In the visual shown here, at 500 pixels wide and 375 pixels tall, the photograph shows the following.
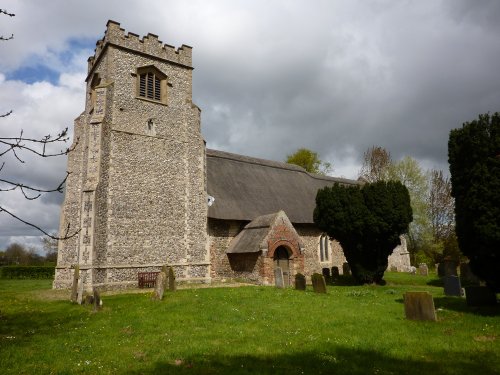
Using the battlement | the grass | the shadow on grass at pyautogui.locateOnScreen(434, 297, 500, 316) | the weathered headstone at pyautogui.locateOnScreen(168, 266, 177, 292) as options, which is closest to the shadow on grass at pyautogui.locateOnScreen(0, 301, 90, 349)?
the grass

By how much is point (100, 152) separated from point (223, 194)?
7.69 m

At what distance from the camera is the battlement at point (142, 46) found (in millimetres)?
18906

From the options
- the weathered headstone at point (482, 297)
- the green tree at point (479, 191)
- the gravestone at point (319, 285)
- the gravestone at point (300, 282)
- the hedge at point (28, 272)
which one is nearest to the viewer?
the green tree at point (479, 191)

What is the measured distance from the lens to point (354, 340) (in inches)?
279

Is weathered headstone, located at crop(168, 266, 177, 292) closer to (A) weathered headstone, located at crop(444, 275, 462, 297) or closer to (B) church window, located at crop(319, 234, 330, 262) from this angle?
(A) weathered headstone, located at crop(444, 275, 462, 297)

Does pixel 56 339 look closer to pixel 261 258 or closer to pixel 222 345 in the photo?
pixel 222 345

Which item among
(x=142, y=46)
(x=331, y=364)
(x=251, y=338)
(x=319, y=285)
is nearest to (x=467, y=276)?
(x=319, y=285)

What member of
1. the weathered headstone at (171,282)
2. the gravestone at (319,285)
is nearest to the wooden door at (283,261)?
the gravestone at (319,285)

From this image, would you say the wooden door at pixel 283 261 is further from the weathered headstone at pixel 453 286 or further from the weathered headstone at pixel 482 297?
the weathered headstone at pixel 482 297

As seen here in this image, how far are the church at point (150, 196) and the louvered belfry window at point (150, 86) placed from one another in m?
0.05

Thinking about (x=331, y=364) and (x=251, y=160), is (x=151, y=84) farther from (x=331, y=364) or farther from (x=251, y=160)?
(x=331, y=364)

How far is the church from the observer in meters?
16.9

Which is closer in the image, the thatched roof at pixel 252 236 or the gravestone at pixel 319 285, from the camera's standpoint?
the gravestone at pixel 319 285

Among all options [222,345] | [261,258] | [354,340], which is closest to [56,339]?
[222,345]
